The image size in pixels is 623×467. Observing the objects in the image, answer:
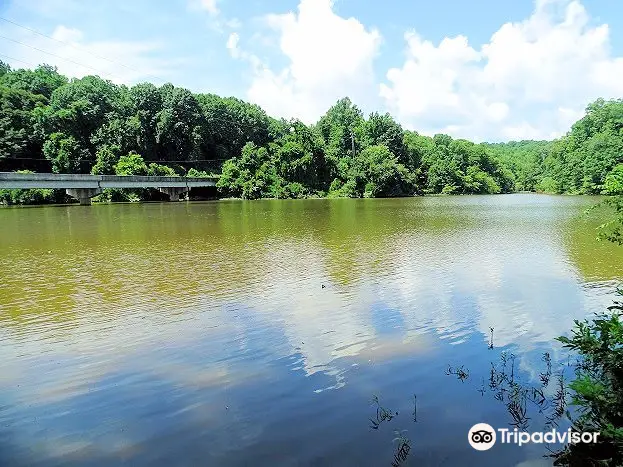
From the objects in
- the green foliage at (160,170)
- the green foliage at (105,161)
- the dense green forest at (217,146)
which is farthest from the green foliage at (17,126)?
the green foliage at (160,170)

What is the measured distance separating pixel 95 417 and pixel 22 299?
8.57 metres

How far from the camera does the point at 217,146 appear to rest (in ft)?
300

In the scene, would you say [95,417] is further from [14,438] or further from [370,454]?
[370,454]

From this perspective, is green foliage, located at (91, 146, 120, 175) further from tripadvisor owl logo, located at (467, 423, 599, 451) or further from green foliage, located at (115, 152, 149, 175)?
tripadvisor owl logo, located at (467, 423, 599, 451)

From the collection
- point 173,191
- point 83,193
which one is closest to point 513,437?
point 83,193

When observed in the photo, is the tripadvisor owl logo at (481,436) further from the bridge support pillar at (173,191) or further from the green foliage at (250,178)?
the green foliage at (250,178)

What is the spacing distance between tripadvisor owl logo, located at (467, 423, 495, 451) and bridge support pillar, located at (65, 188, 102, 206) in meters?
66.6

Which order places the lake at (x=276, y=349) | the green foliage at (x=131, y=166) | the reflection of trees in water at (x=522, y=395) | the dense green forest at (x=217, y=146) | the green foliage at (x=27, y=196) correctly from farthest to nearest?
the dense green forest at (x=217, y=146)
the green foliage at (x=131, y=166)
the green foliage at (x=27, y=196)
the reflection of trees in water at (x=522, y=395)
the lake at (x=276, y=349)

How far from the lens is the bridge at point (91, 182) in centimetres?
5400

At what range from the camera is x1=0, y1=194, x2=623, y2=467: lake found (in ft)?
18.9

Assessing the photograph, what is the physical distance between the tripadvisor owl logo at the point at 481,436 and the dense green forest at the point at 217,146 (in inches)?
2916

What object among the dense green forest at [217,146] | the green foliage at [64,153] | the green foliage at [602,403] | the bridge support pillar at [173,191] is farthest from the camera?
the dense green forest at [217,146]

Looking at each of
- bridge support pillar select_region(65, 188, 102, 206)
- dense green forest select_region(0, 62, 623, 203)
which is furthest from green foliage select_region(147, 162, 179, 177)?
bridge support pillar select_region(65, 188, 102, 206)

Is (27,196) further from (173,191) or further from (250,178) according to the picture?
(250,178)
